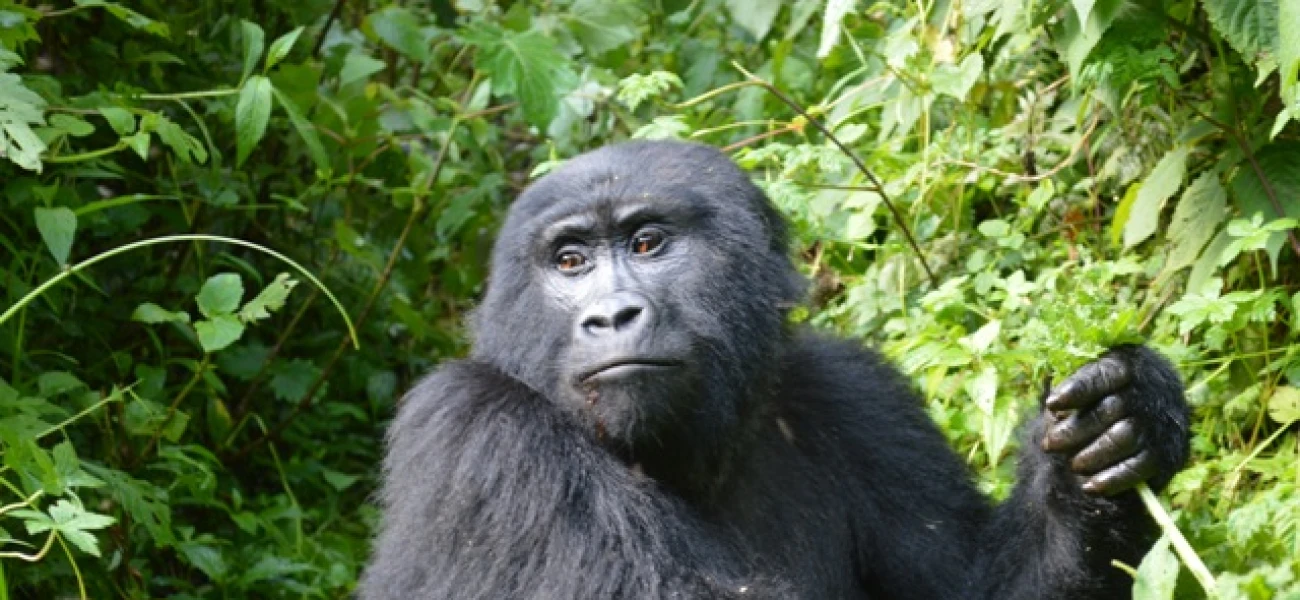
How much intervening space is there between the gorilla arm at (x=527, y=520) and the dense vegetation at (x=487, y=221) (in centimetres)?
75

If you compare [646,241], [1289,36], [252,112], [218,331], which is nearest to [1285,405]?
[1289,36]

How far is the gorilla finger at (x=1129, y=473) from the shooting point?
4.05 metres

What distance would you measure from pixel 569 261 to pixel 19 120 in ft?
4.86

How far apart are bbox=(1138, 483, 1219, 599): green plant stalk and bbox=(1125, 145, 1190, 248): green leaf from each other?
1.27 m

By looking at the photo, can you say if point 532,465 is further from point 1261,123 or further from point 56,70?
point 56,70

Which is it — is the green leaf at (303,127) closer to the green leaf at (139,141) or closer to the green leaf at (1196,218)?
the green leaf at (139,141)

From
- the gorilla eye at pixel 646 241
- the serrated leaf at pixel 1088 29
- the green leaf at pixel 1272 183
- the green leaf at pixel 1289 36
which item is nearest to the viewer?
the green leaf at pixel 1289 36

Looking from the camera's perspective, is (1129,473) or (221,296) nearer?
(1129,473)

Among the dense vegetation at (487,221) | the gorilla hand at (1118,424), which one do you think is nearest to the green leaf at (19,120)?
the dense vegetation at (487,221)

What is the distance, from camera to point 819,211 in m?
6.08

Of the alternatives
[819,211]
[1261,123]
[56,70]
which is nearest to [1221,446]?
[1261,123]

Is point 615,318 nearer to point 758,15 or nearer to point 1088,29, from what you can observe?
point 1088,29

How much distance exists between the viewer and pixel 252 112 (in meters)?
5.47

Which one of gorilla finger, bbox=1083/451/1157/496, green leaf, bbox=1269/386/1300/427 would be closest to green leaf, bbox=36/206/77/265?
gorilla finger, bbox=1083/451/1157/496
